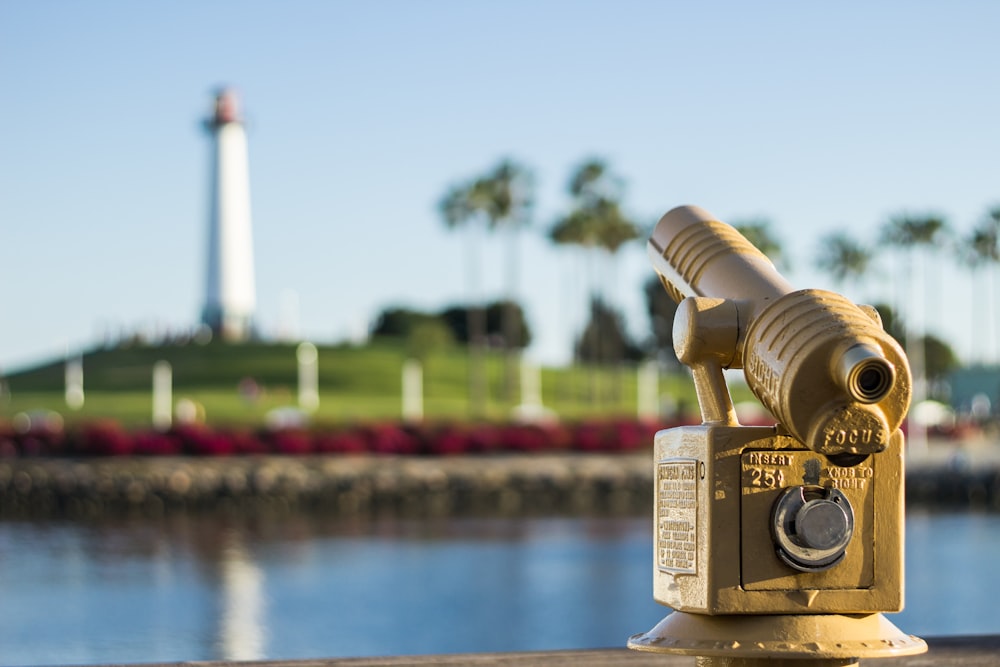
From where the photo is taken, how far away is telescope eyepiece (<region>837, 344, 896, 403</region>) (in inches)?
129

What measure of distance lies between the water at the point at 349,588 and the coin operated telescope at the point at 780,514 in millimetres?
8999

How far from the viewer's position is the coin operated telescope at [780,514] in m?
3.50

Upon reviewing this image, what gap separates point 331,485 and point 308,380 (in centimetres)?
2282

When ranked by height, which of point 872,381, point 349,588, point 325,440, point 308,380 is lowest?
point 349,588

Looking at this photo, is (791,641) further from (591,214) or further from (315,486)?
(591,214)

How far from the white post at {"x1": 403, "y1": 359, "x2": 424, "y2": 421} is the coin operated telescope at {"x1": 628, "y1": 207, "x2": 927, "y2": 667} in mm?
37625

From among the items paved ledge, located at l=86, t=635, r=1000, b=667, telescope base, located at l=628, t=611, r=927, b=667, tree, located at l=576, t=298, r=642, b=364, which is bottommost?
paved ledge, located at l=86, t=635, r=1000, b=667

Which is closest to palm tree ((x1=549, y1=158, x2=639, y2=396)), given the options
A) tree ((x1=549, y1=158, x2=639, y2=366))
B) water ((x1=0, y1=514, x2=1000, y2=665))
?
tree ((x1=549, y1=158, x2=639, y2=366))

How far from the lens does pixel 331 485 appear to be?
30.6 m

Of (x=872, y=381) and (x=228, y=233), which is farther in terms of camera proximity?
(x=228, y=233)

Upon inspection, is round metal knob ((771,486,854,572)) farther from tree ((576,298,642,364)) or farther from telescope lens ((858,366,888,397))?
tree ((576,298,642,364))

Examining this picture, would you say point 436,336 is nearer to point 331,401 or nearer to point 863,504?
point 331,401

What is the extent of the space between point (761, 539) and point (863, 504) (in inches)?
11.5

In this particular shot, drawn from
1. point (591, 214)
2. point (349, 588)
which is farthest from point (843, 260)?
point (349, 588)
